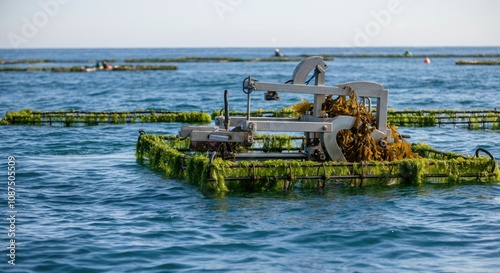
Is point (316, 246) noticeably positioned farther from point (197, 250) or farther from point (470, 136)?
point (470, 136)

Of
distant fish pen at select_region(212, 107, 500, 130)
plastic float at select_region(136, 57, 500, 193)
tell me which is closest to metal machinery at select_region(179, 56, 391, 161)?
plastic float at select_region(136, 57, 500, 193)

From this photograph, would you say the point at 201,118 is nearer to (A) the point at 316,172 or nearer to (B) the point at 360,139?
(B) the point at 360,139

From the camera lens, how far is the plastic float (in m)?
19.0

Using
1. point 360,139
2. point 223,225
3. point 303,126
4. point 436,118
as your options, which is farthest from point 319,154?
point 436,118

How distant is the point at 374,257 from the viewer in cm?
1452

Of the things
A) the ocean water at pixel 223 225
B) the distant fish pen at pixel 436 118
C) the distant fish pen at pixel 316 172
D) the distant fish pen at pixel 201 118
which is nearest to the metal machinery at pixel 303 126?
the distant fish pen at pixel 316 172

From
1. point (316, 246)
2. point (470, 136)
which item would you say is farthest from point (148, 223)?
→ point (470, 136)

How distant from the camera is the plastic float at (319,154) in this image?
746 inches

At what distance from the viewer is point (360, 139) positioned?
20.9m

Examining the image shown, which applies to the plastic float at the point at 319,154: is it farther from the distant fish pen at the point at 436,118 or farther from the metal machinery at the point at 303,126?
the distant fish pen at the point at 436,118

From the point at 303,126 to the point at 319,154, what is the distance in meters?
1.03

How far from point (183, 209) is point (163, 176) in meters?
4.29

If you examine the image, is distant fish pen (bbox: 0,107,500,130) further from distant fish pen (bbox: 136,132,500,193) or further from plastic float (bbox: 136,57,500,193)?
distant fish pen (bbox: 136,132,500,193)

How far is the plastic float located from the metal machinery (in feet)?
0.08
